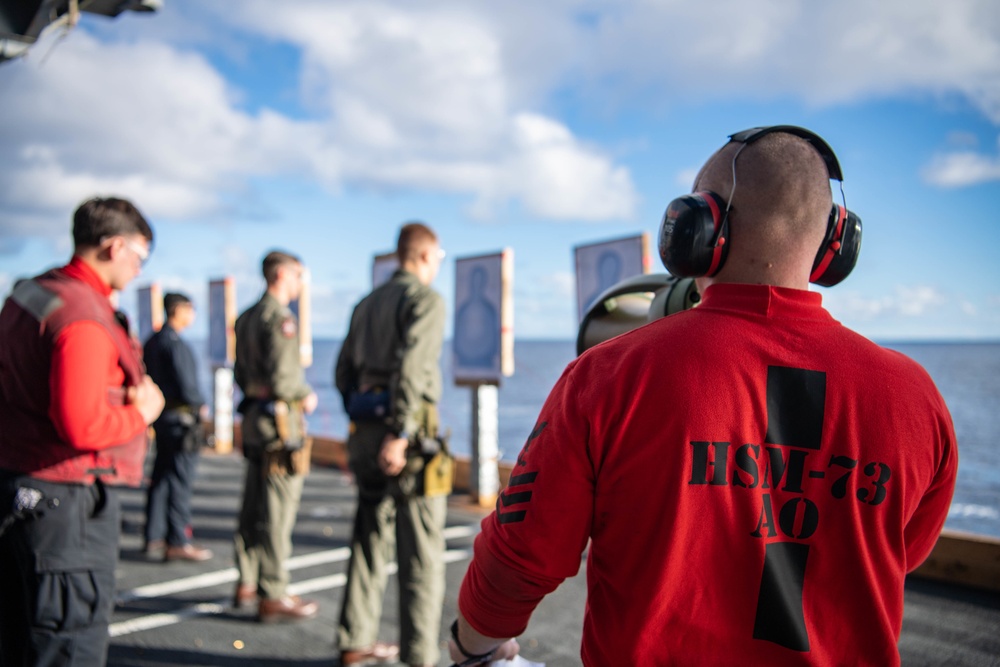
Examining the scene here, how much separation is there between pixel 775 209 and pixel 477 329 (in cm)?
620

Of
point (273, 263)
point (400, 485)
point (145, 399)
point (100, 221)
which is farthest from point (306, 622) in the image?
point (100, 221)

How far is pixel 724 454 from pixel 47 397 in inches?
76.8

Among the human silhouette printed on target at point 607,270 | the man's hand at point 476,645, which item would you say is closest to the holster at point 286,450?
the human silhouette printed on target at point 607,270

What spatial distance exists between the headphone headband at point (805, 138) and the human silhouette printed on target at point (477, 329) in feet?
19.2

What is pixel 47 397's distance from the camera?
7.00 feet

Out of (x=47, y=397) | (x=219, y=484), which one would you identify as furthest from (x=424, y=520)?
(x=219, y=484)

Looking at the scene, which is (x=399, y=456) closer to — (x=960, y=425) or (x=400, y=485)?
(x=400, y=485)

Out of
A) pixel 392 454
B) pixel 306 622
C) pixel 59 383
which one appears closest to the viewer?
pixel 59 383

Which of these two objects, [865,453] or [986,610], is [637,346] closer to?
[865,453]

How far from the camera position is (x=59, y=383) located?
2062mm

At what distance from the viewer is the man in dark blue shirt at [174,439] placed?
523 centimetres

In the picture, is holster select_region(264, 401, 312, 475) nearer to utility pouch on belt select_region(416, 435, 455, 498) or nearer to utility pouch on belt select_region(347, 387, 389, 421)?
utility pouch on belt select_region(347, 387, 389, 421)

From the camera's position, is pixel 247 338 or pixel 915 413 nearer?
pixel 915 413

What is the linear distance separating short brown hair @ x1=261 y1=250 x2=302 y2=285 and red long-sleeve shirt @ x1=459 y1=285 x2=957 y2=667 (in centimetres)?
342
